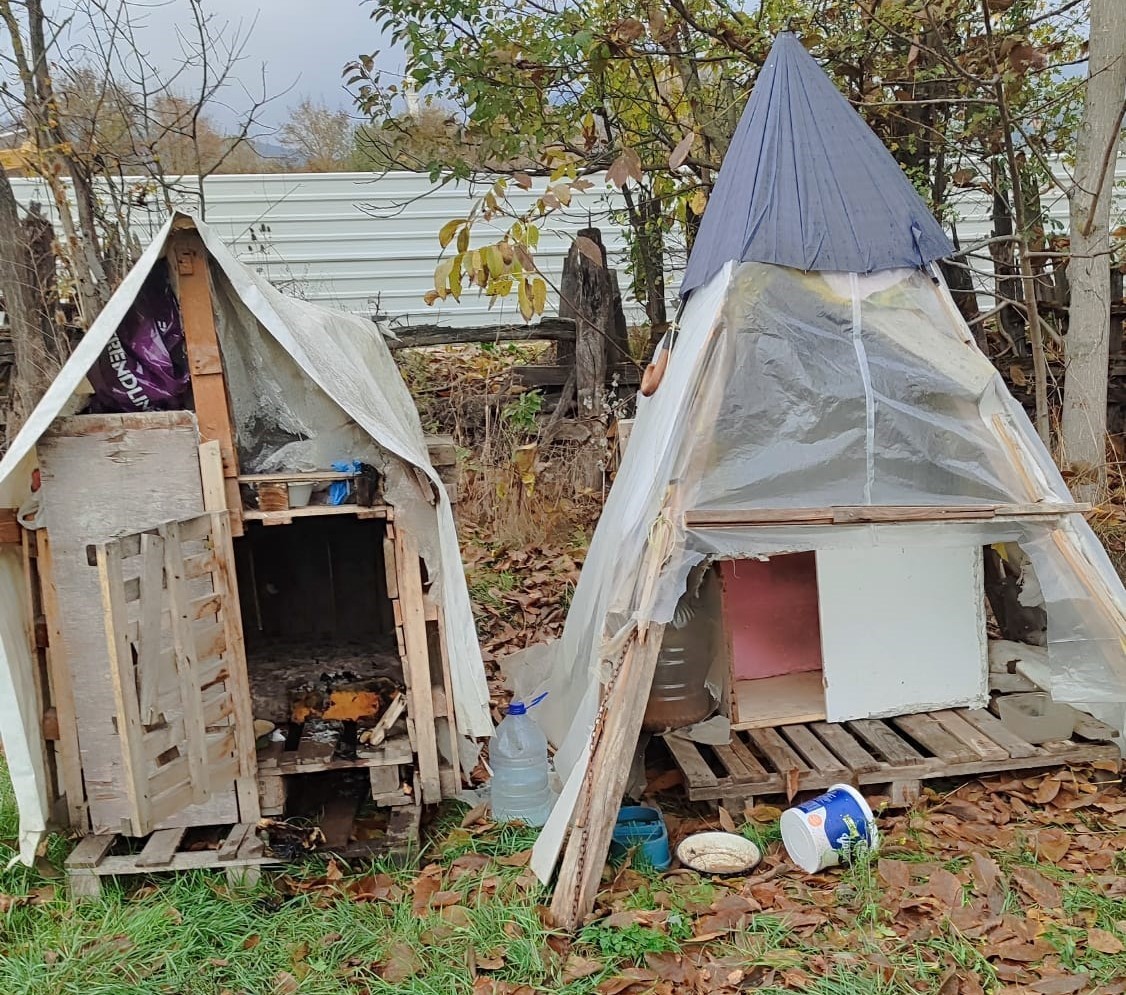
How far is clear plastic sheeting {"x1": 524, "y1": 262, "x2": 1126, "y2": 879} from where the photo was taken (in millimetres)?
3801

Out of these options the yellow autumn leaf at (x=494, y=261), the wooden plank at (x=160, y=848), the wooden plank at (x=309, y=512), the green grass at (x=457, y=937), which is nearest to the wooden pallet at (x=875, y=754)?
the green grass at (x=457, y=937)

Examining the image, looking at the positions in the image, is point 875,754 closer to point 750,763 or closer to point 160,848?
point 750,763

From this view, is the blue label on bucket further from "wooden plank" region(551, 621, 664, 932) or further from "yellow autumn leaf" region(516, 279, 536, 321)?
"yellow autumn leaf" region(516, 279, 536, 321)

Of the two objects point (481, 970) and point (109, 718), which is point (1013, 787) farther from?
point (109, 718)

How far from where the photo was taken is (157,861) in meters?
3.73

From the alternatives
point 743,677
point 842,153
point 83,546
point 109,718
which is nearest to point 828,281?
point 842,153

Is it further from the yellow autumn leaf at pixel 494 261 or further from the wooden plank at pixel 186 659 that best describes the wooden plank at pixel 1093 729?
the wooden plank at pixel 186 659

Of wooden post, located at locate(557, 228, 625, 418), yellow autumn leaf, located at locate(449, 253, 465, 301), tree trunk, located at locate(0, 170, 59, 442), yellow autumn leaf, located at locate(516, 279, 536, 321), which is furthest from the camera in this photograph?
wooden post, located at locate(557, 228, 625, 418)

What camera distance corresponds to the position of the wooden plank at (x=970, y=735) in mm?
4125

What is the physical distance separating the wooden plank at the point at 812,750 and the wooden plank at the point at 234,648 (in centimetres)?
257

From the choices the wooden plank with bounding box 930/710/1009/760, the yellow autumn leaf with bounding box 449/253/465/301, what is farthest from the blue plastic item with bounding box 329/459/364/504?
the wooden plank with bounding box 930/710/1009/760

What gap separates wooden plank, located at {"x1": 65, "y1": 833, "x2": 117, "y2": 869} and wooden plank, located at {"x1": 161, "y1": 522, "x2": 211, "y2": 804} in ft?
2.26

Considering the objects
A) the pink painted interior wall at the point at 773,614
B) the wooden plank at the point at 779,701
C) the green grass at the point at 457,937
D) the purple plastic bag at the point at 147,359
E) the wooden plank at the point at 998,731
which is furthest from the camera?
the pink painted interior wall at the point at 773,614

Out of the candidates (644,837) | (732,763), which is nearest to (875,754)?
(732,763)
